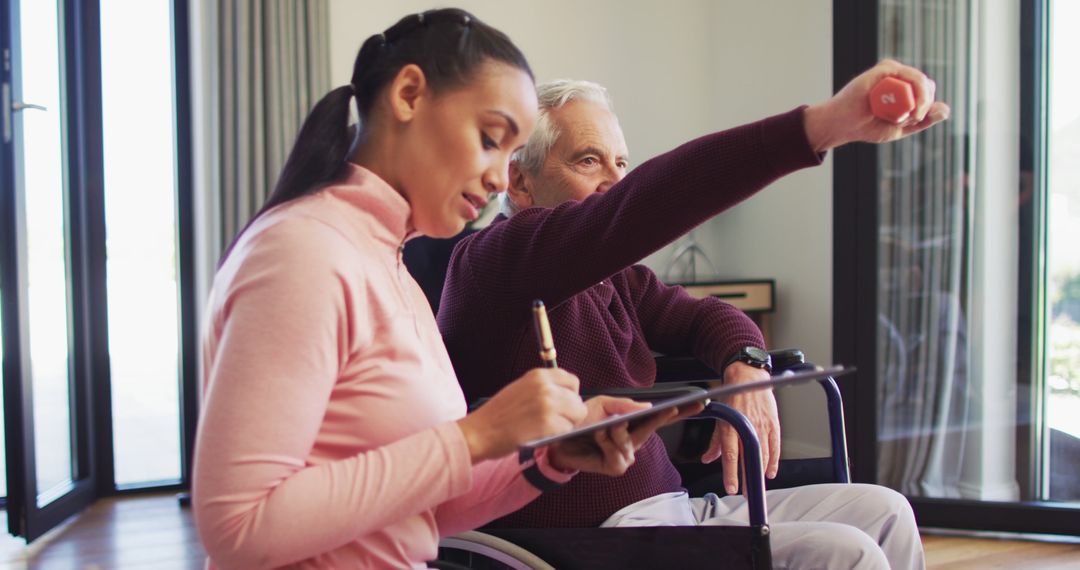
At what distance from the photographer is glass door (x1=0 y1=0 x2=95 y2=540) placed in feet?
9.20

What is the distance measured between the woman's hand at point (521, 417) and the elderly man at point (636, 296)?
0.32 metres

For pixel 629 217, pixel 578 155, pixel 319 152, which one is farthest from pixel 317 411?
pixel 578 155

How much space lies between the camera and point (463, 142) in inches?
34.3

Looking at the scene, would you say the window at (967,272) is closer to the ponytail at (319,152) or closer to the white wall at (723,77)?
the white wall at (723,77)

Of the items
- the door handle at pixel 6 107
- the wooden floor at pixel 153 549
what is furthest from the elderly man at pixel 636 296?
the door handle at pixel 6 107

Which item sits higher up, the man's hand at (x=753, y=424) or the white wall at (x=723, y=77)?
the white wall at (x=723, y=77)

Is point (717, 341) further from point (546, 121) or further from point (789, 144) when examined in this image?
point (789, 144)

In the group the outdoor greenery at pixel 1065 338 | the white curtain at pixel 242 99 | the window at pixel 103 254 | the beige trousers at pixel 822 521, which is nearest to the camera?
the beige trousers at pixel 822 521

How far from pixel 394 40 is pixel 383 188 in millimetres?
156

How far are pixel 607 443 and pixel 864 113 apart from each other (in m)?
0.40

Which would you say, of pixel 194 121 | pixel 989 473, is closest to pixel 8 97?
pixel 194 121

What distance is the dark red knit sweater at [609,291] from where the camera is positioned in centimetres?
97

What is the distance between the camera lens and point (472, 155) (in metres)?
0.87

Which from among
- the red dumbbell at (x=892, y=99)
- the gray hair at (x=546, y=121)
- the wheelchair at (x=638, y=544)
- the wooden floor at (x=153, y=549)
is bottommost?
the wooden floor at (x=153, y=549)
